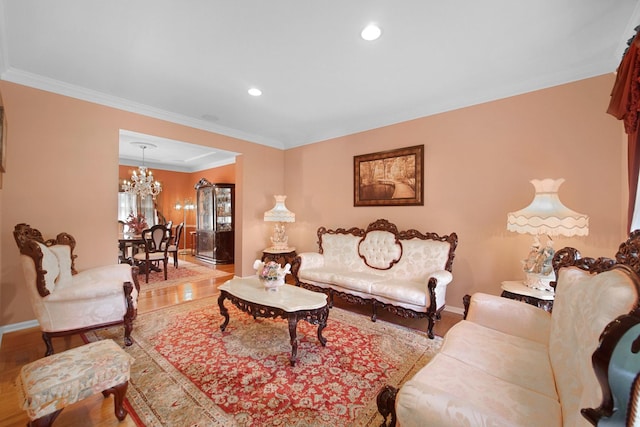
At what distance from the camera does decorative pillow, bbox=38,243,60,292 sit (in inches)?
88.7

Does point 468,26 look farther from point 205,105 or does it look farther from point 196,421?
point 196,421

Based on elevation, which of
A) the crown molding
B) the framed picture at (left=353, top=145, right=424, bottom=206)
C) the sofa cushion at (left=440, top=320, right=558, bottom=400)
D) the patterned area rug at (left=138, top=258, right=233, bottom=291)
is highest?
the crown molding

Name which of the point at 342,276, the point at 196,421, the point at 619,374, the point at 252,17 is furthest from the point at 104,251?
the point at 619,374

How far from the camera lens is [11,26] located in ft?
6.88

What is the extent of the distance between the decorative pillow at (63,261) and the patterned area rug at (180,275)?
1.62m

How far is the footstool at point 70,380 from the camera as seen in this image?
50.2 inches

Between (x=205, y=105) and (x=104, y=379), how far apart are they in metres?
3.23

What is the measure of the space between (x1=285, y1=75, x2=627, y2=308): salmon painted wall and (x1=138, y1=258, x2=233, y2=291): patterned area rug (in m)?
3.16

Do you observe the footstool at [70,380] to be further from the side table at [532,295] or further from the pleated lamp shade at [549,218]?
the pleated lamp shade at [549,218]

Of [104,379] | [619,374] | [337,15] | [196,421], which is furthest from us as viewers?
[337,15]

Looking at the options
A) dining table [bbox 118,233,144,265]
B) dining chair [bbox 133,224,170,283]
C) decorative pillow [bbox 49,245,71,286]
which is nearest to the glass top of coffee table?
decorative pillow [bbox 49,245,71,286]

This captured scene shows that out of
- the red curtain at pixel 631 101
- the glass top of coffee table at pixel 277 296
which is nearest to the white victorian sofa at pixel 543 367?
the red curtain at pixel 631 101

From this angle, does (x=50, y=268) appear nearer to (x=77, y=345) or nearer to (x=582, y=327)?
(x=77, y=345)

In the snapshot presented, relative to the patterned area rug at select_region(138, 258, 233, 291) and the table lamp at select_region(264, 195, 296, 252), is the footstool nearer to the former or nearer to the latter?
the patterned area rug at select_region(138, 258, 233, 291)
